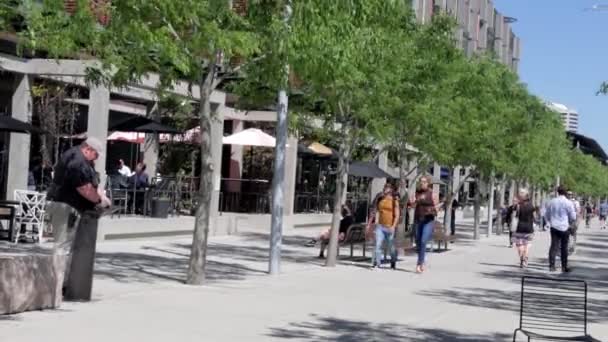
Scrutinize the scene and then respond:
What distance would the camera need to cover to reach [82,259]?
1086 cm

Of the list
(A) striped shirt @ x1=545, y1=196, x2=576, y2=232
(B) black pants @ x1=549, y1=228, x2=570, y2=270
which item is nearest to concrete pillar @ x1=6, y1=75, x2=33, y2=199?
(A) striped shirt @ x1=545, y1=196, x2=576, y2=232

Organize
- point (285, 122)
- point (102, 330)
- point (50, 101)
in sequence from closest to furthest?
point (102, 330) < point (285, 122) < point (50, 101)

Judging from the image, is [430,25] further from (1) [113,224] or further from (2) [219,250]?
(1) [113,224]

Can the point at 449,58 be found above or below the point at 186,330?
above

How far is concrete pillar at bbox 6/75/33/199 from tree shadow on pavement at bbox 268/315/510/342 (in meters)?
10.3

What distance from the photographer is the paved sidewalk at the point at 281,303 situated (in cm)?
968

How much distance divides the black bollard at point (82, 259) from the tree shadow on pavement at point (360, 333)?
2348mm

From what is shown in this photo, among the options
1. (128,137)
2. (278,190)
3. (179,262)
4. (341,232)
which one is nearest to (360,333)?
(278,190)

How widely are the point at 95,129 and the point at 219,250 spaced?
144 inches

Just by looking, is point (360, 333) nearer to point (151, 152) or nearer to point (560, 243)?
point (560, 243)

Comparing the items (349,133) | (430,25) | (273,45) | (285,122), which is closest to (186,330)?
(273,45)

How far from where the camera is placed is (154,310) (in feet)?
35.9

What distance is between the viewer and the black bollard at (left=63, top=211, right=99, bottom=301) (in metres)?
10.9

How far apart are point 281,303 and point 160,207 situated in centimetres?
1119
